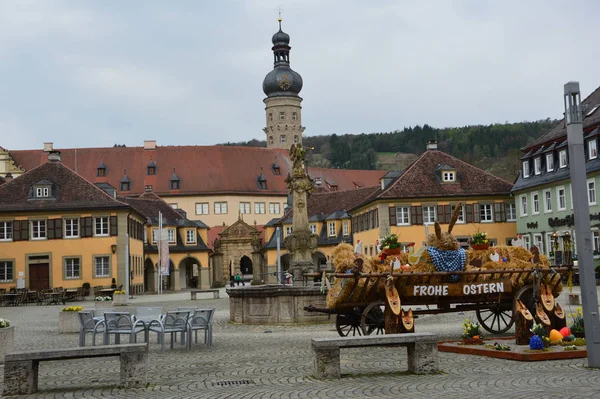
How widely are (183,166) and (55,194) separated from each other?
3702 centimetres

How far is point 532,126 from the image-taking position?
16575 cm

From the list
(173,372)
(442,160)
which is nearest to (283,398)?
(173,372)

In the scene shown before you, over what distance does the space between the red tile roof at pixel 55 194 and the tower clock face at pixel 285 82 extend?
52.2 meters

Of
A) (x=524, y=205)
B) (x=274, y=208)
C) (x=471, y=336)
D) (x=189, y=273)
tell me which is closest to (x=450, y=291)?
(x=471, y=336)

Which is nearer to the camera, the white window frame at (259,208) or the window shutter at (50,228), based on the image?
the window shutter at (50,228)

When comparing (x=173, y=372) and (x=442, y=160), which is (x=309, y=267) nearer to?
(x=173, y=372)

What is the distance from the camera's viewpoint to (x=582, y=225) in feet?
36.4

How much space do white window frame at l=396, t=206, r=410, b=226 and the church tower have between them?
4948 cm

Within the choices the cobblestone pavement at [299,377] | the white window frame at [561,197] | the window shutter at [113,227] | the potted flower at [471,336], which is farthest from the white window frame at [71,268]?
the potted flower at [471,336]

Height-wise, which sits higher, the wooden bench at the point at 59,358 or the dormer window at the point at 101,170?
the dormer window at the point at 101,170

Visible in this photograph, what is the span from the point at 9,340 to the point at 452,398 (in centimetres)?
835

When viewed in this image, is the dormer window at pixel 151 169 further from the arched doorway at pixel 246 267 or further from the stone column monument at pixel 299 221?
the stone column monument at pixel 299 221

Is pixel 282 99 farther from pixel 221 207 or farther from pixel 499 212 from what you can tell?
pixel 499 212

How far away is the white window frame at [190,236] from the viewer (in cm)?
6891
